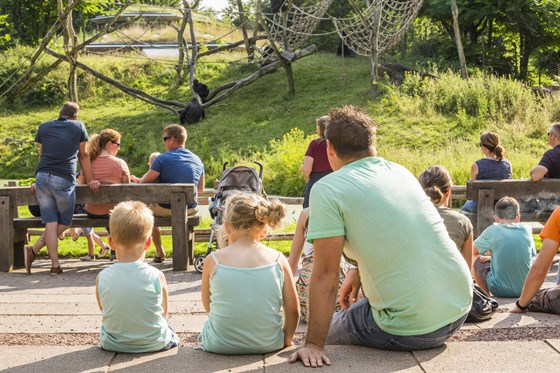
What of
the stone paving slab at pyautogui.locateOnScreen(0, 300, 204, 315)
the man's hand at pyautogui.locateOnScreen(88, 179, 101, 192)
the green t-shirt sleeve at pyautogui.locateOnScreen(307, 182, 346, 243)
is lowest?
the stone paving slab at pyautogui.locateOnScreen(0, 300, 204, 315)

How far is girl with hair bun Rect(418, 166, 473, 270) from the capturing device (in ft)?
16.4

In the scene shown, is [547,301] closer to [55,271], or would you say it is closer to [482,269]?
[482,269]

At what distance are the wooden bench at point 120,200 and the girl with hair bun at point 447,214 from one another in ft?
10.6

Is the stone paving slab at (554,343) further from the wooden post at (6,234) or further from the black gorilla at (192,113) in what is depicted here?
the black gorilla at (192,113)

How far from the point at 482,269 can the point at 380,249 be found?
295cm

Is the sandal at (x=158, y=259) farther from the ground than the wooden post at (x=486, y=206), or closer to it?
closer to it

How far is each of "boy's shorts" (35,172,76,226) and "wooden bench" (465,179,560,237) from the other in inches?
146

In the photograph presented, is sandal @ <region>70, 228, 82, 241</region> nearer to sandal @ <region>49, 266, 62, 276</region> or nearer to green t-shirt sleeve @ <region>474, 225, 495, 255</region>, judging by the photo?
sandal @ <region>49, 266, 62, 276</region>

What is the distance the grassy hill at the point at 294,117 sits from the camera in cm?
1656

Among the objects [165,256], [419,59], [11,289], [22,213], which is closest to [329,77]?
[419,59]

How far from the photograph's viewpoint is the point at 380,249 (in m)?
3.47

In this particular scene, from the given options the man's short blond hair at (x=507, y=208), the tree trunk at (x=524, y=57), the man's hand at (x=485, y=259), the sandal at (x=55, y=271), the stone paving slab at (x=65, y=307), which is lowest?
the sandal at (x=55, y=271)

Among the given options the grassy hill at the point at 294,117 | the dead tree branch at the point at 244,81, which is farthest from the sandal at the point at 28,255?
the dead tree branch at the point at 244,81

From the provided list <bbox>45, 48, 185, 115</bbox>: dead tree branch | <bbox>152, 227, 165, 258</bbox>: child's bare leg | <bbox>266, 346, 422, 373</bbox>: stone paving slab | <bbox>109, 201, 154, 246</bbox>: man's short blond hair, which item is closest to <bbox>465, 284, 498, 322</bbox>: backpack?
<bbox>266, 346, 422, 373</bbox>: stone paving slab
